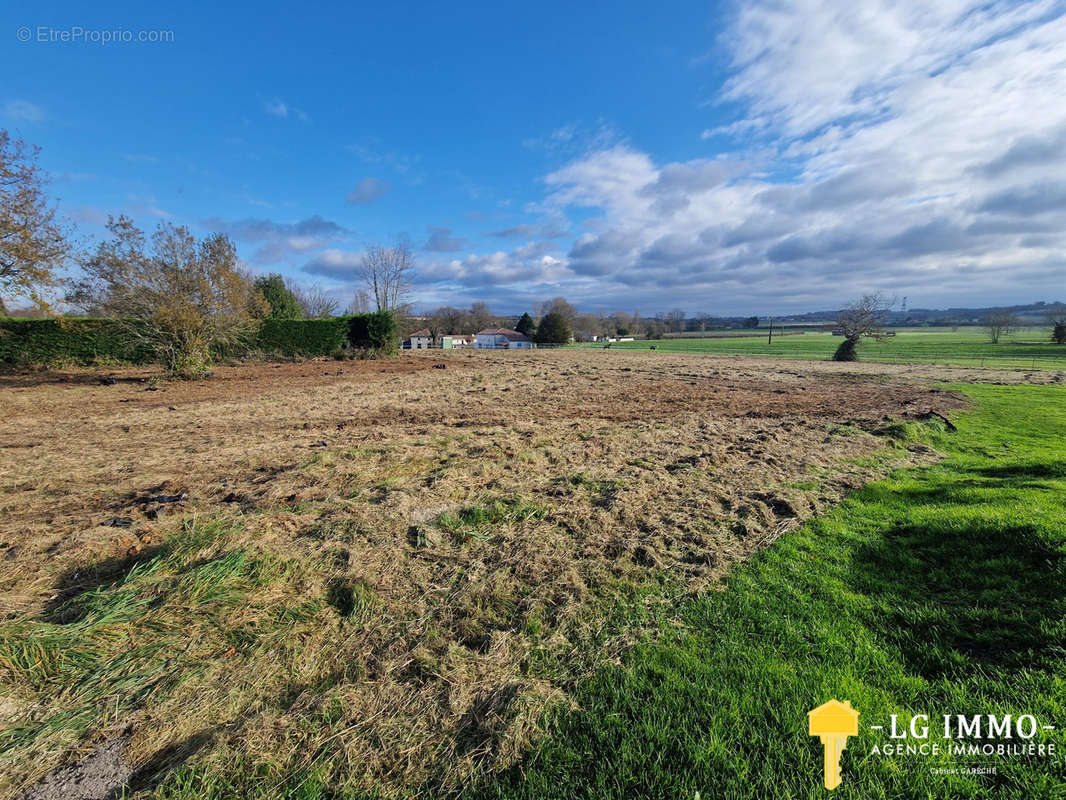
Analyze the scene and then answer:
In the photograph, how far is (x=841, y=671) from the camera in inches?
94.5

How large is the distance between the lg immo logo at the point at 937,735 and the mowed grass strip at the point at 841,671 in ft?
0.09

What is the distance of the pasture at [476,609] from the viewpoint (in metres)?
1.96

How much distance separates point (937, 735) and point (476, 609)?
2.71 m

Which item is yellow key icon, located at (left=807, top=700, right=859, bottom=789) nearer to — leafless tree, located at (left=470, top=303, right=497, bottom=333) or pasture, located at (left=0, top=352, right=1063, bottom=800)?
pasture, located at (left=0, top=352, right=1063, bottom=800)

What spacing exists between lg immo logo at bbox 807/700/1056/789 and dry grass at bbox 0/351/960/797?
112cm

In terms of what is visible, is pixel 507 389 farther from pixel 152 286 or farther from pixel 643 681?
pixel 152 286

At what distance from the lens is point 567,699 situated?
2.29 meters

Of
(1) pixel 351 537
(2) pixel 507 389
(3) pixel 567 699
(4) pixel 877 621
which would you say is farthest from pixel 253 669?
(2) pixel 507 389

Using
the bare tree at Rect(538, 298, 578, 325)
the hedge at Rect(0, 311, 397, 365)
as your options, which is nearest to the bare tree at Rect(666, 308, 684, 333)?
the bare tree at Rect(538, 298, 578, 325)

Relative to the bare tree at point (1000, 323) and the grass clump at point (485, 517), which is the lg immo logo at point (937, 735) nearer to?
the grass clump at point (485, 517)

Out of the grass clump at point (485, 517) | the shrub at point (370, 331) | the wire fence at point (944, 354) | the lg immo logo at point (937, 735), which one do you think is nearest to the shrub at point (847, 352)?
the wire fence at point (944, 354)

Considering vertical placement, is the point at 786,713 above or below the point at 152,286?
below

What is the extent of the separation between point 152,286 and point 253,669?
18.5 m

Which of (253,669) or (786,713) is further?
(253,669)
